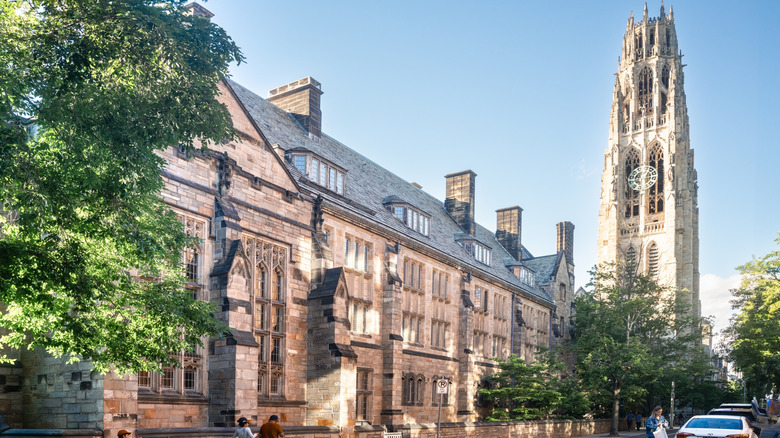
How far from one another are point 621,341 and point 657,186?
51.6m

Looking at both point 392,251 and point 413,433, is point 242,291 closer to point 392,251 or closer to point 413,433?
point 413,433

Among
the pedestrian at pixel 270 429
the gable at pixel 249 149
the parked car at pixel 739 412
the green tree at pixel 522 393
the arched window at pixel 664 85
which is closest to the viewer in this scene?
the pedestrian at pixel 270 429

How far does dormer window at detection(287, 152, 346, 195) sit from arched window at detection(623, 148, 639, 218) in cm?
7177

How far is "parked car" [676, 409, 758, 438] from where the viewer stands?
17547 mm

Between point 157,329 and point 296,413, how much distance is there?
10.9 m

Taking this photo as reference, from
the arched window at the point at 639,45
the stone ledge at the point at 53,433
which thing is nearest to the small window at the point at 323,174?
the stone ledge at the point at 53,433

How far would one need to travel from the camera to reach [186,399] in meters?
19.7

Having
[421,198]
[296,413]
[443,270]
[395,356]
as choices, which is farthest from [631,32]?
[296,413]

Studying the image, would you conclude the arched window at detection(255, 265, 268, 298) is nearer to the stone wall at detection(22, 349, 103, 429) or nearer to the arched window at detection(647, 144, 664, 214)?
the stone wall at detection(22, 349, 103, 429)

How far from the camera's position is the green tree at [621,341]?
40375 millimetres

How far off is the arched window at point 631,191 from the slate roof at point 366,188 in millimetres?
48928

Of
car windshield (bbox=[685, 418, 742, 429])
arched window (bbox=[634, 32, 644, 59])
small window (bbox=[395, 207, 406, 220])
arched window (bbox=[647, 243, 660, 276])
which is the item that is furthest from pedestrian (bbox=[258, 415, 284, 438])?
arched window (bbox=[634, 32, 644, 59])

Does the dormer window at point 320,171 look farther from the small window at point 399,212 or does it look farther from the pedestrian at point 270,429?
the pedestrian at point 270,429

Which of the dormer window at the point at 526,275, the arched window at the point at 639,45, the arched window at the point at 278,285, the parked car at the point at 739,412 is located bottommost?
the parked car at the point at 739,412
